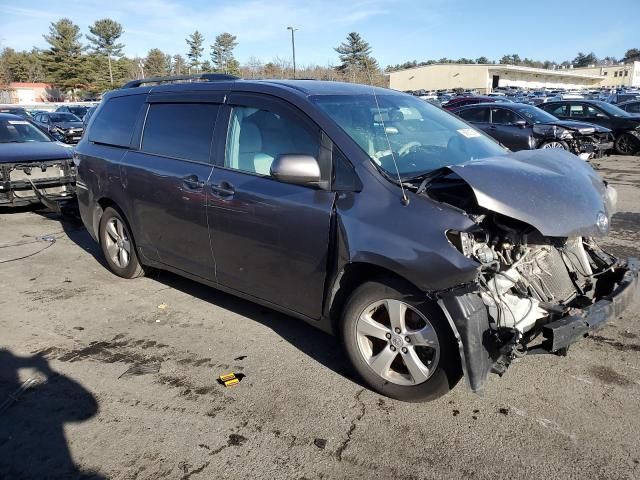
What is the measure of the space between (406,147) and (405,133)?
0.66 ft

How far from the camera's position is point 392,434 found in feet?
9.52

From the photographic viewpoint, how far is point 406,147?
12.0 ft

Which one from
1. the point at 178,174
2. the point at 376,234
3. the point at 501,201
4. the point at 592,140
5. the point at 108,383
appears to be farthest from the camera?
the point at 592,140

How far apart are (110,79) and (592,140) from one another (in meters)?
80.2

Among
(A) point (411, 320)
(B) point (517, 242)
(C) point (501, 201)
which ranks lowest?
(A) point (411, 320)

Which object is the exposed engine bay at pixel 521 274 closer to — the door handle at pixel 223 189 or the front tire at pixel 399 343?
the front tire at pixel 399 343

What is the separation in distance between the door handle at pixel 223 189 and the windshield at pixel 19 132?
23.7ft

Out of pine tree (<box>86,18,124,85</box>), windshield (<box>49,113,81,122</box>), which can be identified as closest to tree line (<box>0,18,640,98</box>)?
pine tree (<box>86,18,124,85</box>)

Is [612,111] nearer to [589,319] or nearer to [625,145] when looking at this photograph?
[625,145]

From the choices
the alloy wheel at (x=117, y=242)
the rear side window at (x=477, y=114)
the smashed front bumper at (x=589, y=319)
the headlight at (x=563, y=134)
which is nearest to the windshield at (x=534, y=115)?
the headlight at (x=563, y=134)

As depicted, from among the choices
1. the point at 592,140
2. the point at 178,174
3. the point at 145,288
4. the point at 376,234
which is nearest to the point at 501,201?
the point at 376,234

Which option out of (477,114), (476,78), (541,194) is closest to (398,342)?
(541,194)

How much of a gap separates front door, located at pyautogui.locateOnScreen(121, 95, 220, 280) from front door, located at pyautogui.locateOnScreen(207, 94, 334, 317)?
18 centimetres

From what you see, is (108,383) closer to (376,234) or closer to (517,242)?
(376,234)
